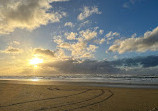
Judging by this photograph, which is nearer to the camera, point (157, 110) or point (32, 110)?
point (157, 110)

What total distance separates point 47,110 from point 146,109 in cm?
727

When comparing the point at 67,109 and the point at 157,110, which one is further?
the point at 67,109

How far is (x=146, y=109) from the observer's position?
9430 millimetres

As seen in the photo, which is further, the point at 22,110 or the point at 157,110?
the point at 22,110

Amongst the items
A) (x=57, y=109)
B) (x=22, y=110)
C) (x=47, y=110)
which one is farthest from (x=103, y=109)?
Result: (x=22, y=110)

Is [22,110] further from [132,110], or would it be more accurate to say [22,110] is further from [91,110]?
[132,110]

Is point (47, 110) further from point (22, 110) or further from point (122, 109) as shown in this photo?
point (122, 109)

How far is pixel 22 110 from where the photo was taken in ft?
29.8

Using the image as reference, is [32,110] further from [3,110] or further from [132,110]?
[132,110]

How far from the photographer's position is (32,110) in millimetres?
9008

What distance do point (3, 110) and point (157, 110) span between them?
10669 mm

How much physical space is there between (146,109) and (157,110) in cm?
107

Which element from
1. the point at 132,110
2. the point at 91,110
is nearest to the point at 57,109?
the point at 91,110

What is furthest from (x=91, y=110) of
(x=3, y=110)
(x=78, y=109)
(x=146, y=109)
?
(x=3, y=110)
